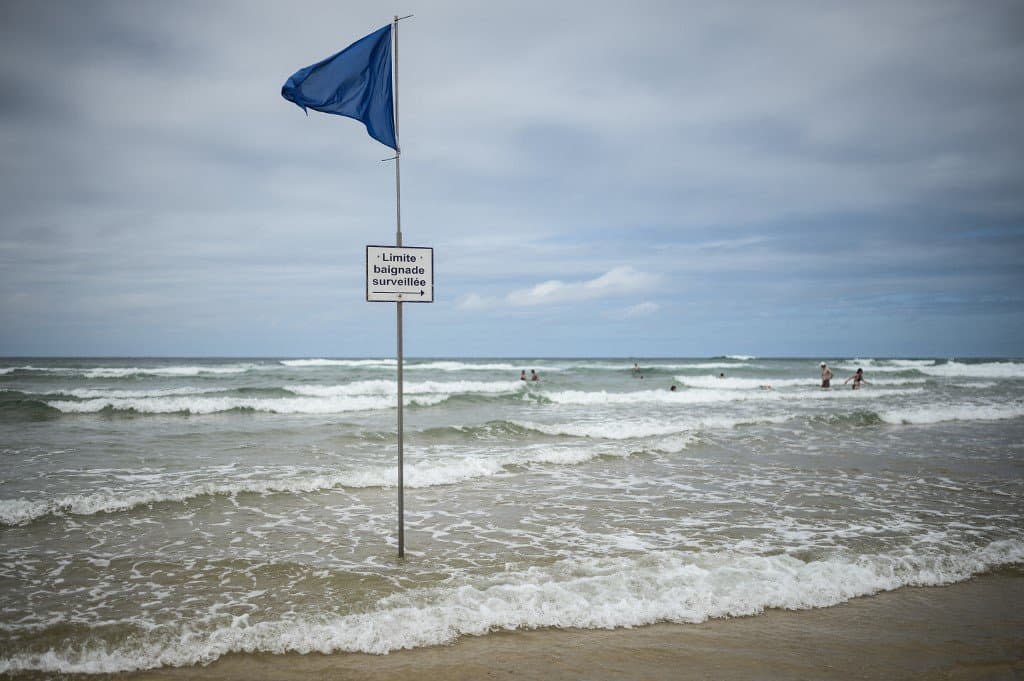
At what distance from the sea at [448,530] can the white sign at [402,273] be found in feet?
9.77

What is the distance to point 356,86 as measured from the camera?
628cm

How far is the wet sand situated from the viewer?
4.18 meters

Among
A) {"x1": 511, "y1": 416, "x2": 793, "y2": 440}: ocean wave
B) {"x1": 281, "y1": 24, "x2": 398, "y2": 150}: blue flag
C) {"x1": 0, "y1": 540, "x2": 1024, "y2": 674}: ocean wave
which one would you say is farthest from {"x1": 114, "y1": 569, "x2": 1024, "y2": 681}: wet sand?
{"x1": 511, "y1": 416, "x2": 793, "y2": 440}: ocean wave

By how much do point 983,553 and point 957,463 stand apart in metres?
7.09

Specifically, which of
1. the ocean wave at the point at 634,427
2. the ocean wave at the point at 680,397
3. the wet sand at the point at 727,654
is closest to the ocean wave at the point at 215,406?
the ocean wave at the point at 680,397

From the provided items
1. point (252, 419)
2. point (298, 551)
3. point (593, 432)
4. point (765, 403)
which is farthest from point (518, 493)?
point (765, 403)

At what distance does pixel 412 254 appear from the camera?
19.8 feet

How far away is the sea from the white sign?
9.77 ft

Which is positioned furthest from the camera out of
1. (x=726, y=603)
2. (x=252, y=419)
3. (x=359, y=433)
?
(x=252, y=419)

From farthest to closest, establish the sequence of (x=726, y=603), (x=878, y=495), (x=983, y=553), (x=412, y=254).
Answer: (x=878, y=495)
(x=983, y=553)
(x=412, y=254)
(x=726, y=603)

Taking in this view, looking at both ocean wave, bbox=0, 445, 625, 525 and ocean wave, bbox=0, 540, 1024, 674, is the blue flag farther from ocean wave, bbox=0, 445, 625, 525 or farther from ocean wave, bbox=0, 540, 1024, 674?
ocean wave, bbox=0, 445, 625, 525

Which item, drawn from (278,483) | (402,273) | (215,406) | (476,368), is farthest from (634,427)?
(476,368)

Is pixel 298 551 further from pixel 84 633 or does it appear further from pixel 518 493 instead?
pixel 518 493

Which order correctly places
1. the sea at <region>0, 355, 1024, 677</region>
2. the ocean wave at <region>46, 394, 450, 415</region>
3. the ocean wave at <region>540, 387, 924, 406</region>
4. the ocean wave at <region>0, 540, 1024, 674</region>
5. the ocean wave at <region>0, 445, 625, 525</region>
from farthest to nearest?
the ocean wave at <region>540, 387, 924, 406</region> → the ocean wave at <region>46, 394, 450, 415</region> → the ocean wave at <region>0, 445, 625, 525</region> → the sea at <region>0, 355, 1024, 677</region> → the ocean wave at <region>0, 540, 1024, 674</region>
